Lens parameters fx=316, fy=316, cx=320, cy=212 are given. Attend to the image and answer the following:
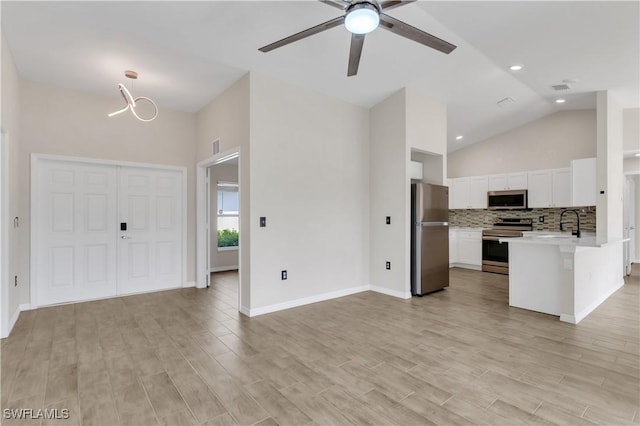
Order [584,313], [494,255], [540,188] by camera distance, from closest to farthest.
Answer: [584,313] → [540,188] → [494,255]

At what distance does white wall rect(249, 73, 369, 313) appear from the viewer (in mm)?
3859

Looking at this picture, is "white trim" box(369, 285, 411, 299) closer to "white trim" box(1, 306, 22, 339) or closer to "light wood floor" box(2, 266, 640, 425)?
"light wood floor" box(2, 266, 640, 425)

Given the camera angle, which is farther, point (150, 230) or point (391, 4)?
point (150, 230)

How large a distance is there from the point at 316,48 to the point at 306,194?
1.78 metres

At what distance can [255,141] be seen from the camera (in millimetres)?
3816

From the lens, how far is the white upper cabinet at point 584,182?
535cm

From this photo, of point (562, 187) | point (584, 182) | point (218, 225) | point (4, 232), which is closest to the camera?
point (4, 232)

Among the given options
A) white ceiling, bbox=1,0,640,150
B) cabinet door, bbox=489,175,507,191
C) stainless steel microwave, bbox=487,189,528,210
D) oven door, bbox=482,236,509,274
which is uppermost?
white ceiling, bbox=1,0,640,150

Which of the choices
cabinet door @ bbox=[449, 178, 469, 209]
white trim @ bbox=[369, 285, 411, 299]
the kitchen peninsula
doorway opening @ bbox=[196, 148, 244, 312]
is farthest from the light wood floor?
cabinet door @ bbox=[449, 178, 469, 209]

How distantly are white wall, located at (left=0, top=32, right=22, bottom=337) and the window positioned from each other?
11.1ft

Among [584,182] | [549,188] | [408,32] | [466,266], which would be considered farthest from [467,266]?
[408,32]

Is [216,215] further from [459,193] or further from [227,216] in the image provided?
[459,193]

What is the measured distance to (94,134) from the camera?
4496 mm

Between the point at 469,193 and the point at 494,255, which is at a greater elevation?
the point at 469,193
